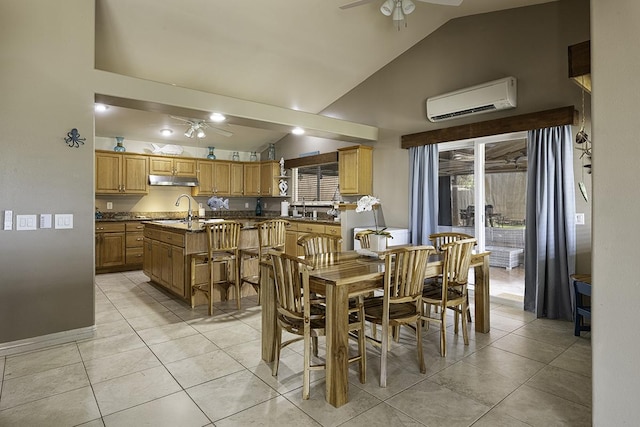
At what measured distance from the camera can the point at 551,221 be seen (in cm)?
400

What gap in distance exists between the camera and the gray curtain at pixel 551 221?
154 inches

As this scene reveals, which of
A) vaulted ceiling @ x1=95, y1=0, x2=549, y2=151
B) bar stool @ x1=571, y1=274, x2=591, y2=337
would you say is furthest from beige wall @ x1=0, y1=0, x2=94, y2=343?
bar stool @ x1=571, y1=274, x2=591, y2=337

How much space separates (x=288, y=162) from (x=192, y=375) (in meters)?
5.81

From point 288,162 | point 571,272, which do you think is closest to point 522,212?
point 571,272

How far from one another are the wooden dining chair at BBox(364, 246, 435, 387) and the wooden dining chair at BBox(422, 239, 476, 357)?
0.34 metres

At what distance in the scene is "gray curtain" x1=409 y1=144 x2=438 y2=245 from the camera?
5293 millimetres

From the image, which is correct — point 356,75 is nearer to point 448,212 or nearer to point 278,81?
point 278,81

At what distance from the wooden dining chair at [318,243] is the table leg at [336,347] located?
1255 millimetres

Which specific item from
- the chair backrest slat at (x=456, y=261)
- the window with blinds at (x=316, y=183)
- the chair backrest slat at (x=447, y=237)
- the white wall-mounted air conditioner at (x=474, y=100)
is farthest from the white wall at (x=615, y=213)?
the window with blinds at (x=316, y=183)

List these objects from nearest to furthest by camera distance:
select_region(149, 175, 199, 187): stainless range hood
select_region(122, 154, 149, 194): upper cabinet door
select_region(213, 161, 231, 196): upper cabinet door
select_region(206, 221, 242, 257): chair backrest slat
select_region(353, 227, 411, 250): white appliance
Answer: select_region(206, 221, 242, 257): chair backrest slat < select_region(353, 227, 411, 250): white appliance < select_region(122, 154, 149, 194): upper cabinet door < select_region(149, 175, 199, 187): stainless range hood < select_region(213, 161, 231, 196): upper cabinet door

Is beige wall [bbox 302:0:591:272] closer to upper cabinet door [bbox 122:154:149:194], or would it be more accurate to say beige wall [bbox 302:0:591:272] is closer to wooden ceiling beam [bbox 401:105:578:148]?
wooden ceiling beam [bbox 401:105:578:148]

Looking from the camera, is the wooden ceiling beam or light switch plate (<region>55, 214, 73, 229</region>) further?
the wooden ceiling beam

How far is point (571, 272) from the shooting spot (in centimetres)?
390

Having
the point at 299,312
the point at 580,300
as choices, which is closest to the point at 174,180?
the point at 299,312
